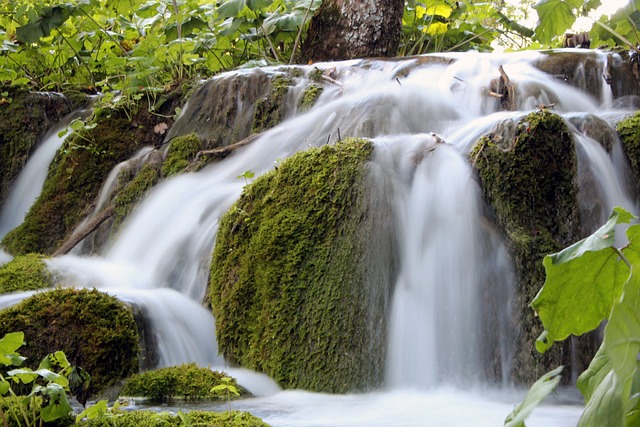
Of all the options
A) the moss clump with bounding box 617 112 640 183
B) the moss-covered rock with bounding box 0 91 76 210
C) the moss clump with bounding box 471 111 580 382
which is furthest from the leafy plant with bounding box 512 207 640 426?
Answer: the moss-covered rock with bounding box 0 91 76 210

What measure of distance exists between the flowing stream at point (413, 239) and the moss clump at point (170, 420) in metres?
0.53

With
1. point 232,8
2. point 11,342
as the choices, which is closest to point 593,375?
point 11,342

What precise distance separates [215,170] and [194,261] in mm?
997

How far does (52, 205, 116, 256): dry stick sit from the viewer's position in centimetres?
530

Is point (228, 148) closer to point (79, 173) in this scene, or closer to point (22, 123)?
point (79, 173)

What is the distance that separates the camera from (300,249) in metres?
3.57

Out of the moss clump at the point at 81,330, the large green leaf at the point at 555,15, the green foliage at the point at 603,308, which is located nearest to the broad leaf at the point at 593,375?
the green foliage at the point at 603,308

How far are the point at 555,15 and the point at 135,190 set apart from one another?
366 centimetres

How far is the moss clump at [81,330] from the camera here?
333 cm

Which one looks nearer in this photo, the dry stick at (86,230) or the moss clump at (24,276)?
the moss clump at (24,276)

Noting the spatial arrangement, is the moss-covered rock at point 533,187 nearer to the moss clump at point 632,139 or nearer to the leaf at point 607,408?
the moss clump at point 632,139

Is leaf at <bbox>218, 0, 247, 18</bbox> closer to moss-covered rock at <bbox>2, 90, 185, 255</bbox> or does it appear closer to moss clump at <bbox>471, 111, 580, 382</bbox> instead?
moss-covered rock at <bbox>2, 90, 185, 255</bbox>

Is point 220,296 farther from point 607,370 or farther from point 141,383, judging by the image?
point 607,370

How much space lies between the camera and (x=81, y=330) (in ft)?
11.1
